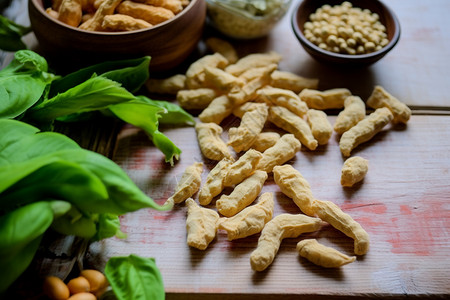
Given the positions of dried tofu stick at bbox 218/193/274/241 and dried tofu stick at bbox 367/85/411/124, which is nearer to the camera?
dried tofu stick at bbox 218/193/274/241

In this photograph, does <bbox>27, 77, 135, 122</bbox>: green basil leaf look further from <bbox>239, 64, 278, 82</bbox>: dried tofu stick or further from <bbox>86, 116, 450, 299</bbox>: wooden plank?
<bbox>239, 64, 278, 82</bbox>: dried tofu stick

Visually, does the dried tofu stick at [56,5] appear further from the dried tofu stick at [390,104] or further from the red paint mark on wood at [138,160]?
the dried tofu stick at [390,104]

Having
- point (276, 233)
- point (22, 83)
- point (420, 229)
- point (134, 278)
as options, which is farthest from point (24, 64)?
point (420, 229)

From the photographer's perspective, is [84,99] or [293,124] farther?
[293,124]

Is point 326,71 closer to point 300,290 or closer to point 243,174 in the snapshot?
point 243,174

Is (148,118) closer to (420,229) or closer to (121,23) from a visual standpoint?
(121,23)

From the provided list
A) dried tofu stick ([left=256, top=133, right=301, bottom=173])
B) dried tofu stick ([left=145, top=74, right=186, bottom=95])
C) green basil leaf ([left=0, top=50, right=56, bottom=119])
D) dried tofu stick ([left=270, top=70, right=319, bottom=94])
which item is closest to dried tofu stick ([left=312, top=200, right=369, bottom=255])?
dried tofu stick ([left=256, top=133, right=301, bottom=173])
